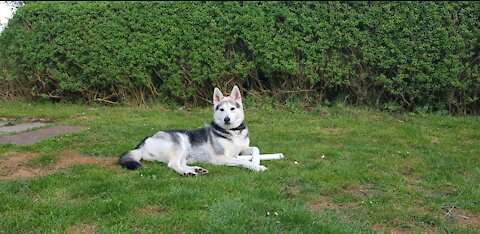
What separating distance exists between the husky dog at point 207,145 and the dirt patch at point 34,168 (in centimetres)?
48

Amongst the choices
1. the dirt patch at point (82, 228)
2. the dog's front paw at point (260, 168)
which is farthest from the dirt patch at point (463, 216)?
the dirt patch at point (82, 228)

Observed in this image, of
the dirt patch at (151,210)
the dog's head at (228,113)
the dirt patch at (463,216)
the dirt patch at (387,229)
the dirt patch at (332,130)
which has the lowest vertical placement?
the dirt patch at (463,216)

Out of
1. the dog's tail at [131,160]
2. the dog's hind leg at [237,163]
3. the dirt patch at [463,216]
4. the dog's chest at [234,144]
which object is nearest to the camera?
the dirt patch at [463,216]

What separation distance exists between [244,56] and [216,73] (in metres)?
0.82

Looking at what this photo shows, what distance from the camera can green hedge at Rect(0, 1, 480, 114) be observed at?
10.1m

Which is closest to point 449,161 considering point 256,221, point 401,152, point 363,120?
point 401,152

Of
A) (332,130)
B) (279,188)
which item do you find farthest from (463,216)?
(332,130)

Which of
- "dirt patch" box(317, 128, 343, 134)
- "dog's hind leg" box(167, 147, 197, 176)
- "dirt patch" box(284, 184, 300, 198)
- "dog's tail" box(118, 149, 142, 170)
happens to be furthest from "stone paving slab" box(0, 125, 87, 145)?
"dirt patch" box(317, 128, 343, 134)

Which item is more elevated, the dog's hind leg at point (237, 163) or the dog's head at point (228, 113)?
the dog's head at point (228, 113)

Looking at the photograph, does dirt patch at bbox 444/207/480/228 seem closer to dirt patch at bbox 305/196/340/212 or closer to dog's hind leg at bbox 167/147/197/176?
dirt patch at bbox 305/196/340/212

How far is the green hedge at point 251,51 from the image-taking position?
33.2ft

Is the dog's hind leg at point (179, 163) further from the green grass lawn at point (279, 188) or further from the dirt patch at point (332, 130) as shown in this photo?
the dirt patch at point (332, 130)

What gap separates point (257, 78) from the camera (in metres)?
11.5

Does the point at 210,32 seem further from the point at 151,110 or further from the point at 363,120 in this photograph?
the point at 363,120
